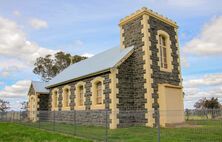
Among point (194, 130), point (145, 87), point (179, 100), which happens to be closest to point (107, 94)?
point (145, 87)

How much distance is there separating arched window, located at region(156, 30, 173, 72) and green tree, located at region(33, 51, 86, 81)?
86.9ft

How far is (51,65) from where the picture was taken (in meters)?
43.4

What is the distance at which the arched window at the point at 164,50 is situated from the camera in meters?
18.0

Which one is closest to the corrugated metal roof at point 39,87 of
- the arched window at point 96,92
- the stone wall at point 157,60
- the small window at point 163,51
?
the arched window at point 96,92

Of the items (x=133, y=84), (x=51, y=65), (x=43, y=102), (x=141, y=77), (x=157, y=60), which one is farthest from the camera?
(x=51, y=65)

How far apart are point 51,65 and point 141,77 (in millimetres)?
29207

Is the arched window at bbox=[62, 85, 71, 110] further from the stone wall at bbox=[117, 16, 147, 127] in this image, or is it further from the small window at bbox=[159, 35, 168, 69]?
the small window at bbox=[159, 35, 168, 69]

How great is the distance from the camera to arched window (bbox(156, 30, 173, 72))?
18.0 meters

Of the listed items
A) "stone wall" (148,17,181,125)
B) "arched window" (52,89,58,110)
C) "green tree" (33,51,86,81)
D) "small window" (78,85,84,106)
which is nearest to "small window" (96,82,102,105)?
"small window" (78,85,84,106)

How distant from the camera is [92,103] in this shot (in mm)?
18453

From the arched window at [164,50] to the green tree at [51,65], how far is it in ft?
86.9

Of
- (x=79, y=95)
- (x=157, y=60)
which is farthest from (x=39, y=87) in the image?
(x=157, y=60)

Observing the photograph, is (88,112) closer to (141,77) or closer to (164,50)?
(141,77)

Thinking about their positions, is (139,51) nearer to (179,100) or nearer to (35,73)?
(179,100)
